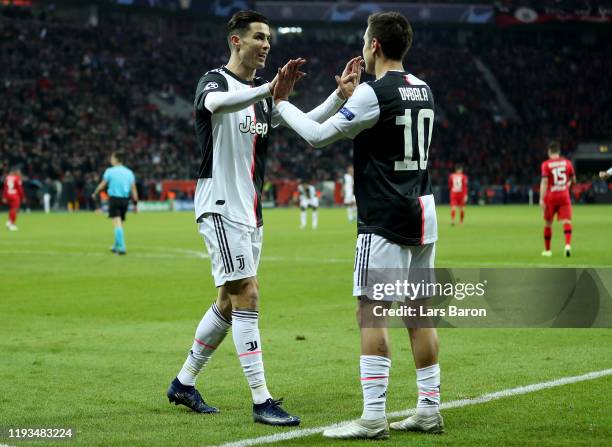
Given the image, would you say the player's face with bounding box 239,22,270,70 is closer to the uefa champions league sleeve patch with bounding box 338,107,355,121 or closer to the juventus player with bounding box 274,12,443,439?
the juventus player with bounding box 274,12,443,439

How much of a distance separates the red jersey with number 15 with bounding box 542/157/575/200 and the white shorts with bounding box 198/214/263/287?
1459 cm

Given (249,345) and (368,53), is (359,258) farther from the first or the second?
(368,53)

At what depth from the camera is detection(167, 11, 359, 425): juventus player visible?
255 inches

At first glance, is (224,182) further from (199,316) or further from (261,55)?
(199,316)

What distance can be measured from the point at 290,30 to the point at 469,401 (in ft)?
231

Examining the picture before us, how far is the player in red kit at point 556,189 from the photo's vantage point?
20.2 meters

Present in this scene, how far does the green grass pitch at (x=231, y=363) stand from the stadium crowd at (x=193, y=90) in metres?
36.2

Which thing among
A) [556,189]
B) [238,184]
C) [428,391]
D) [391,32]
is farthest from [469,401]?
[556,189]

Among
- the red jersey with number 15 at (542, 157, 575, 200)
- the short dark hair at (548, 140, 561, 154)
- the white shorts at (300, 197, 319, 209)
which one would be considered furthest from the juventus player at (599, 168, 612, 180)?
the white shorts at (300, 197, 319, 209)

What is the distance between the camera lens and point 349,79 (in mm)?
6395

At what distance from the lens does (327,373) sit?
804 centimetres

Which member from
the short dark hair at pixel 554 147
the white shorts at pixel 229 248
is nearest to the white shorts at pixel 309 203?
the short dark hair at pixel 554 147

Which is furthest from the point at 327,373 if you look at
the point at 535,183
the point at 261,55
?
the point at 535,183

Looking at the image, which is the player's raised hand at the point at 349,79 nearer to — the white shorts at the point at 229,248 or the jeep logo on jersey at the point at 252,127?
the jeep logo on jersey at the point at 252,127
